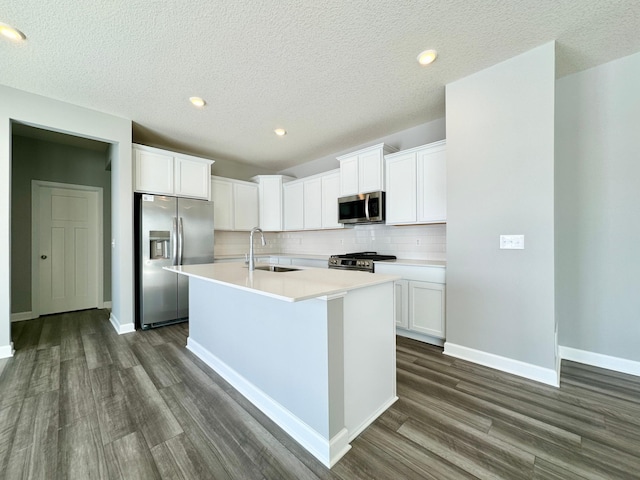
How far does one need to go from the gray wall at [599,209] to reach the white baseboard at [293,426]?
8.20ft

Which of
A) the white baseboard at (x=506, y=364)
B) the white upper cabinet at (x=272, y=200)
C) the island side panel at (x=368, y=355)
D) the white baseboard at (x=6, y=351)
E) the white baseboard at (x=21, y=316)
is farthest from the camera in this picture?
the white upper cabinet at (x=272, y=200)

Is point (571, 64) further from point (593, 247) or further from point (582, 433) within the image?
point (582, 433)

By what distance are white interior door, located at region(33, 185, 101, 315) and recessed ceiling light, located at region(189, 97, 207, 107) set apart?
3032 mm

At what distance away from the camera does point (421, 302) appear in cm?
287

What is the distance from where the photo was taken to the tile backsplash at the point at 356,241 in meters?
3.45

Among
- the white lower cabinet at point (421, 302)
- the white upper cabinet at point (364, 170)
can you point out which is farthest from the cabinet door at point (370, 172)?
the white lower cabinet at point (421, 302)

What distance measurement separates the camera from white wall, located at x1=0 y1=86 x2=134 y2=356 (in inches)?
102

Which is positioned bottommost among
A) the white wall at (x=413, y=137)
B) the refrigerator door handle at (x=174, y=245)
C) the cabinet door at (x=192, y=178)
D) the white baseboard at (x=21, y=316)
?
the white baseboard at (x=21, y=316)

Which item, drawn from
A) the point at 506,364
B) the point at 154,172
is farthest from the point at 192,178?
the point at 506,364

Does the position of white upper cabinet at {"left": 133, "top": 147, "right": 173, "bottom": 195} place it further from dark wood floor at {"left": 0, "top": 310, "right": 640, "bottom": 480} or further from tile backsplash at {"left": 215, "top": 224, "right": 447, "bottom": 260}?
dark wood floor at {"left": 0, "top": 310, "right": 640, "bottom": 480}

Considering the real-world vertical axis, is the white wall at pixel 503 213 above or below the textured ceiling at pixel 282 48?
below

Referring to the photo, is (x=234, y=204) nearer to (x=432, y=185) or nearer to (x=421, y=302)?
(x=432, y=185)

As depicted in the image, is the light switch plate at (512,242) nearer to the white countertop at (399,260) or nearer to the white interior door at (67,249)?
the white countertop at (399,260)

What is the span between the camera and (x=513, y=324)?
2203mm
